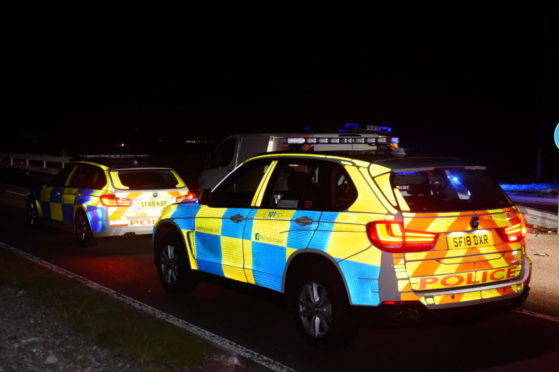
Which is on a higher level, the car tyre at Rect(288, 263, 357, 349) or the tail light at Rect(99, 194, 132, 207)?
the tail light at Rect(99, 194, 132, 207)

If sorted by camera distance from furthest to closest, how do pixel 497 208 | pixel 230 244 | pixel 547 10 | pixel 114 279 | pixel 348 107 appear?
1. pixel 348 107
2. pixel 547 10
3. pixel 114 279
4. pixel 230 244
5. pixel 497 208

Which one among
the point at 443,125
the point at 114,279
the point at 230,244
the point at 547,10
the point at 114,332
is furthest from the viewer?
the point at 443,125

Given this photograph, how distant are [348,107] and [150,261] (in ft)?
237

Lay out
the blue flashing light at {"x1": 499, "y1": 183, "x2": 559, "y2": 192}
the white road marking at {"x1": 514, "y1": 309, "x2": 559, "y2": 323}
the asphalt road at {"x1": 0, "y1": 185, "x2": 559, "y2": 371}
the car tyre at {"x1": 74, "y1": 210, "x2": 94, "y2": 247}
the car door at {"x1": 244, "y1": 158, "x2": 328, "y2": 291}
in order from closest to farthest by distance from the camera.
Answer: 1. the asphalt road at {"x1": 0, "y1": 185, "x2": 559, "y2": 371}
2. the car door at {"x1": 244, "y1": 158, "x2": 328, "y2": 291}
3. the white road marking at {"x1": 514, "y1": 309, "x2": 559, "y2": 323}
4. the car tyre at {"x1": 74, "y1": 210, "x2": 94, "y2": 247}
5. the blue flashing light at {"x1": 499, "y1": 183, "x2": 559, "y2": 192}

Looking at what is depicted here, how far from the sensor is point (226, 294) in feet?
27.0

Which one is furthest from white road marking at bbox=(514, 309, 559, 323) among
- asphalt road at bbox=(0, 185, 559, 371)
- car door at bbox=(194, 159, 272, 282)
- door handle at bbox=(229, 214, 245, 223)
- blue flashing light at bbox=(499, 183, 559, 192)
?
blue flashing light at bbox=(499, 183, 559, 192)

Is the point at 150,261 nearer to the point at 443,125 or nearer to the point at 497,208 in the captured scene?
the point at 497,208

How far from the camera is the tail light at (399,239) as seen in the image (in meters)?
5.36

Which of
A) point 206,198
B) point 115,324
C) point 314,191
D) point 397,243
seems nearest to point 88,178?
point 206,198

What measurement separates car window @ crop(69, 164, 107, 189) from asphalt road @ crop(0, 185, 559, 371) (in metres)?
2.61

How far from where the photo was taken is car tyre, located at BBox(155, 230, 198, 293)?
25.7 feet

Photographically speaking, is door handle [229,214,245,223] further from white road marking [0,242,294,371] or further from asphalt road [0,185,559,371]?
white road marking [0,242,294,371]

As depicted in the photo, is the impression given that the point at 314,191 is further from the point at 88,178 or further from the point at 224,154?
the point at 224,154

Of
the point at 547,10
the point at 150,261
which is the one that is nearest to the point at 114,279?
the point at 150,261
